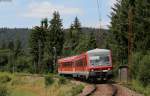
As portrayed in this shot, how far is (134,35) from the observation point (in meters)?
55.7

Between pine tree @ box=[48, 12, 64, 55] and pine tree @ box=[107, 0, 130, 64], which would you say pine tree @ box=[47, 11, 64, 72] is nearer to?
pine tree @ box=[48, 12, 64, 55]

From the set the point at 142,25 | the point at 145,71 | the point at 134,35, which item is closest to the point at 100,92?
the point at 145,71

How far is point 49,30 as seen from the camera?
129000mm

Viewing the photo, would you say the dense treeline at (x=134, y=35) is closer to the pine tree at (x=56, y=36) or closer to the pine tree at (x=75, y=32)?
the pine tree at (x=56, y=36)

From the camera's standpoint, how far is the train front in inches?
1684

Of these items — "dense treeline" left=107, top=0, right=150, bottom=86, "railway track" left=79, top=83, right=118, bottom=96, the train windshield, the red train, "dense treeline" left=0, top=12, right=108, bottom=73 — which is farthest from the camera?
"dense treeline" left=0, top=12, right=108, bottom=73

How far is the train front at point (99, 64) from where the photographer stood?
42.8m

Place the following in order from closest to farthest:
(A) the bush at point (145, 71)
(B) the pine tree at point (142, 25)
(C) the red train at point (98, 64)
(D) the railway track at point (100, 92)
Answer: (D) the railway track at point (100, 92) → (A) the bush at point (145, 71) → (C) the red train at point (98, 64) → (B) the pine tree at point (142, 25)

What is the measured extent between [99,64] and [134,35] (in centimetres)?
1375

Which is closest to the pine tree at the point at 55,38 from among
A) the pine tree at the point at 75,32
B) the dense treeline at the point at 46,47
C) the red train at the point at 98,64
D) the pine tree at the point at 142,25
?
the dense treeline at the point at 46,47

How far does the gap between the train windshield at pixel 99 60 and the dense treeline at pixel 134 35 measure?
2337mm

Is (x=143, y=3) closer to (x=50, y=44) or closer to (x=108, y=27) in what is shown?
(x=108, y=27)

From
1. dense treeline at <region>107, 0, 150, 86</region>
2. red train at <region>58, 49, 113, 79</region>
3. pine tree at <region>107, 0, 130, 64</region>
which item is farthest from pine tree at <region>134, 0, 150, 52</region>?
red train at <region>58, 49, 113, 79</region>

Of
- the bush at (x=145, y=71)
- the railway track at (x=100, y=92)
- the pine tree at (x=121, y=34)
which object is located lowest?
the railway track at (x=100, y=92)
